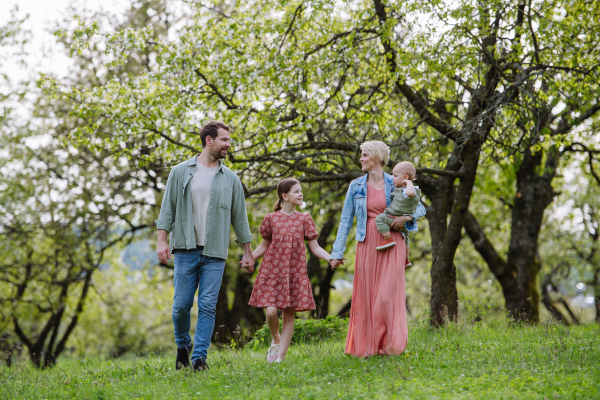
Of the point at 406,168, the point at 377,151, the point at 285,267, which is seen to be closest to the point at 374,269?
the point at 285,267

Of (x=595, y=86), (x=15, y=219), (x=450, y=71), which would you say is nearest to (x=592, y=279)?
(x=595, y=86)

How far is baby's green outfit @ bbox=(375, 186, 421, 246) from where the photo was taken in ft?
18.2

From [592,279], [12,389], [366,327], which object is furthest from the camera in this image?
[592,279]

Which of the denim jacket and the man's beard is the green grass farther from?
the man's beard

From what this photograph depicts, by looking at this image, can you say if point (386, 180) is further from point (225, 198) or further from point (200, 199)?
point (200, 199)

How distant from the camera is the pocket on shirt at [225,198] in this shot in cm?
559

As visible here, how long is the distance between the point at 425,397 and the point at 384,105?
7.36 m

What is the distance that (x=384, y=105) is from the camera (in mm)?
10375

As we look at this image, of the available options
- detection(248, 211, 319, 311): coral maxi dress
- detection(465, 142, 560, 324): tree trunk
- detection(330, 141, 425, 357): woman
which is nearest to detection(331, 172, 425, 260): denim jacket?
detection(330, 141, 425, 357): woman

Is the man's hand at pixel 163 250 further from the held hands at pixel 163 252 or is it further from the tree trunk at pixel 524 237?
the tree trunk at pixel 524 237

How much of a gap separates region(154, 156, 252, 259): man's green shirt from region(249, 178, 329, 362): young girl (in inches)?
23.2

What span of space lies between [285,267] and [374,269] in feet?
3.19

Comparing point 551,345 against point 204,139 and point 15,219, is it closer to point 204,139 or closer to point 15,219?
point 204,139

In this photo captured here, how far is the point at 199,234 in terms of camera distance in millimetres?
5426
